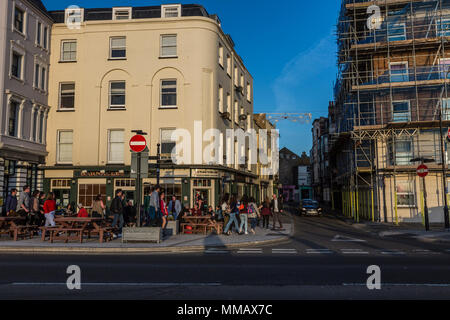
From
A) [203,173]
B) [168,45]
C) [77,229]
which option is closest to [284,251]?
[77,229]

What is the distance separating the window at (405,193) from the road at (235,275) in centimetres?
1369

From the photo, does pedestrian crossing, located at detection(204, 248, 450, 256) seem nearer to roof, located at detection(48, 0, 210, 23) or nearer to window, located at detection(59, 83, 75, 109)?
window, located at detection(59, 83, 75, 109)

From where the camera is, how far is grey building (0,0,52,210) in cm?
2159

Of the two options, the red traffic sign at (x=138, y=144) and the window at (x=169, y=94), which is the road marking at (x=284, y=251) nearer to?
the red traffic sign at (x=138, y=144)

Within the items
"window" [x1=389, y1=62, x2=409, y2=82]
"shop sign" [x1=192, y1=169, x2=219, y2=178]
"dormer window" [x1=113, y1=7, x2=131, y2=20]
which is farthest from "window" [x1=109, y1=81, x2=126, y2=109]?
"window" [x1=389, y1=62, x2=409, y2=82]

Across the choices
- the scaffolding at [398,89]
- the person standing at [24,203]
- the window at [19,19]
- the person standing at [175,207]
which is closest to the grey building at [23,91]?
the window at [19,19]

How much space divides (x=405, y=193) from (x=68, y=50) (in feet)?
83.8

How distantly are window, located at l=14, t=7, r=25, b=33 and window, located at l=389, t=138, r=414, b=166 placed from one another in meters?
25.1

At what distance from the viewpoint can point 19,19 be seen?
2322 cm

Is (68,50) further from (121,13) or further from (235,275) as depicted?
(235,275)

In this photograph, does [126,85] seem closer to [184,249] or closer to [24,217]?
[24,217]

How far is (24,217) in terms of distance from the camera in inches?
598

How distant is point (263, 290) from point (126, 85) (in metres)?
22.4
